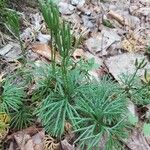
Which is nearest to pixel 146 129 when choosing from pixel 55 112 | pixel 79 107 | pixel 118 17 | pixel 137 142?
pixel 137 142

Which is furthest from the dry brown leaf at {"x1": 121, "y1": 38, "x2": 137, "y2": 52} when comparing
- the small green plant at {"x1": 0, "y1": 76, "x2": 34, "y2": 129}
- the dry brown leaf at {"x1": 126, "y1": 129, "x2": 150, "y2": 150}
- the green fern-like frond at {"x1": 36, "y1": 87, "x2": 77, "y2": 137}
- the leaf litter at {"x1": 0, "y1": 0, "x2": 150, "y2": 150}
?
the small green plant at {"x1": 0, "y1": 76, "x2": 34, "y2": 129}

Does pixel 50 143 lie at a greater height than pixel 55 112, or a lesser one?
lesser

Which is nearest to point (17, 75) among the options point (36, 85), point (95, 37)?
point (36, 85)

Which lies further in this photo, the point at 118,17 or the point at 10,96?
the point at 118,17

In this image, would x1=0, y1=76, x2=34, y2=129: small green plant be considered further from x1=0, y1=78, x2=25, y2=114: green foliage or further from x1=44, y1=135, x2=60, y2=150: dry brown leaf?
x1=44, y1=135, x2=60, y2=150: dry brown leaf

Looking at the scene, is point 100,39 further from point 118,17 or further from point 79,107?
point 79,107

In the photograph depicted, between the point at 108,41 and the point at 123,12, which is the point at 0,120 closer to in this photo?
the point at 108,41
